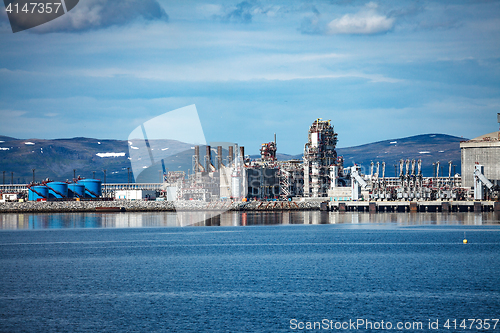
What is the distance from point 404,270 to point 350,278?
18.9ft

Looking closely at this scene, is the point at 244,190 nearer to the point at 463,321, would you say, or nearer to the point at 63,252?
the point at 63,252

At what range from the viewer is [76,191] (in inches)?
6939

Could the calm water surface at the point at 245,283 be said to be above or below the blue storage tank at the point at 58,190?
below

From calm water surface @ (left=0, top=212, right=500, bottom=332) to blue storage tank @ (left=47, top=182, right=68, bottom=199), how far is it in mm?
99715

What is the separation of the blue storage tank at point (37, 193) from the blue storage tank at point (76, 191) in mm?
6800

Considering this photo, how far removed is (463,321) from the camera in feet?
98.8

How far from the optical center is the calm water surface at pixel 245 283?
31.5 meters

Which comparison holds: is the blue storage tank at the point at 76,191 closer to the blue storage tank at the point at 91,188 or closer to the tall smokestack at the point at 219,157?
the blue storage tank at the point at 91,188

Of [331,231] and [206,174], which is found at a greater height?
[206,174]

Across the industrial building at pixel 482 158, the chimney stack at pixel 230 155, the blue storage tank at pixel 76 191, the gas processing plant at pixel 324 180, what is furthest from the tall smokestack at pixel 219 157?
the industrial building at pixel 482 158

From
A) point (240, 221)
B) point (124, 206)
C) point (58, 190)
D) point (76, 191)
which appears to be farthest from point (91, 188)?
point (240, 221)

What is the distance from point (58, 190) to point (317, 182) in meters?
73.3

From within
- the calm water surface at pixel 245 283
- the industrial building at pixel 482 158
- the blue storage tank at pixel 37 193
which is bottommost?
the calm water surface at pixel 245 283

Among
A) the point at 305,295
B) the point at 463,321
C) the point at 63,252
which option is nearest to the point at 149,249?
the point at 63,252
